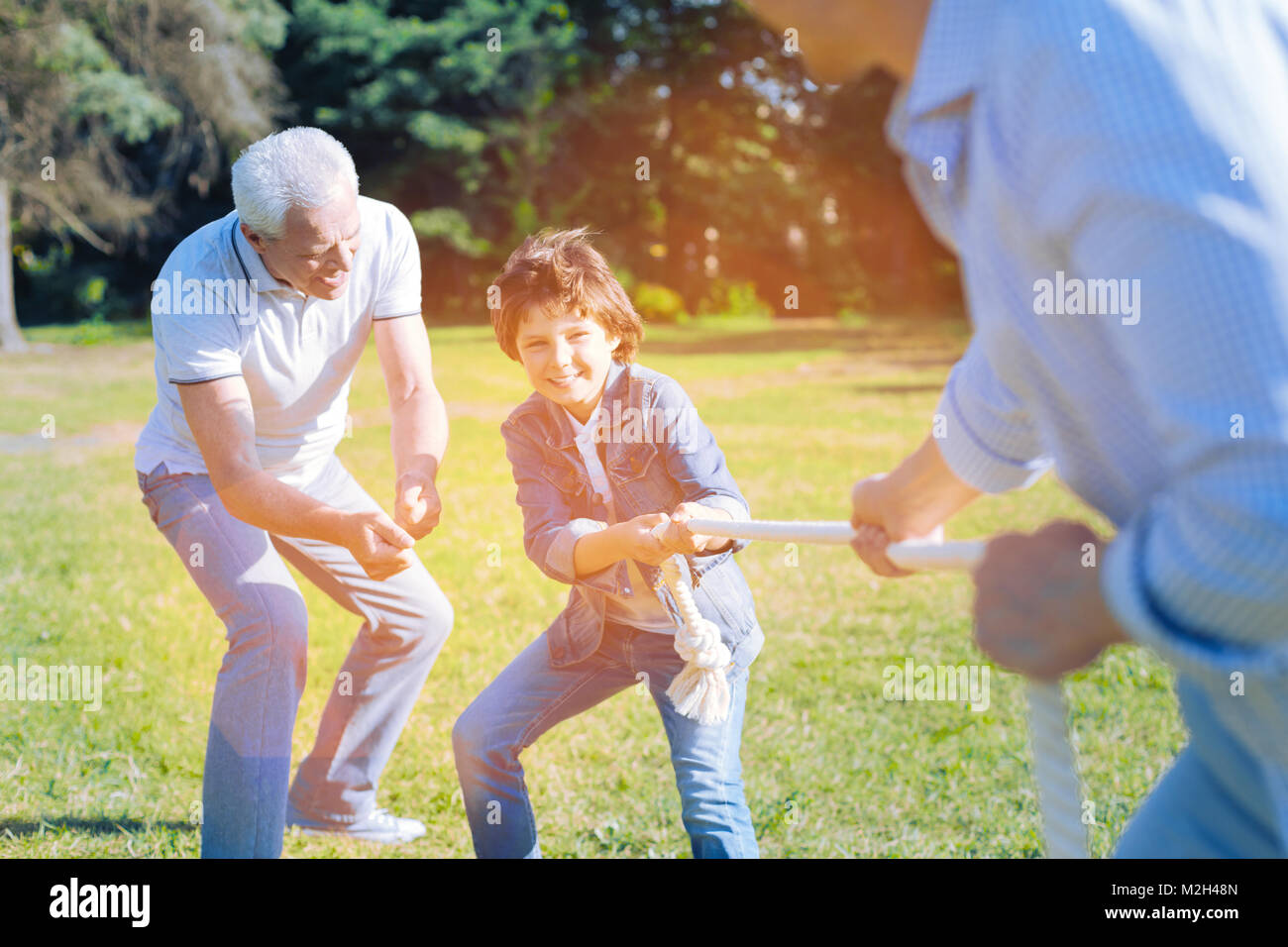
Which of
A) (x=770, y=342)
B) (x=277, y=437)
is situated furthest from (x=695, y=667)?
(x=770, y=342)

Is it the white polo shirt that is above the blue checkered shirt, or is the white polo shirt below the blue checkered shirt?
below

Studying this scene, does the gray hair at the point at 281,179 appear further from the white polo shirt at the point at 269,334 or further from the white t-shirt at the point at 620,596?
the white t-shirt at the point at 620,596

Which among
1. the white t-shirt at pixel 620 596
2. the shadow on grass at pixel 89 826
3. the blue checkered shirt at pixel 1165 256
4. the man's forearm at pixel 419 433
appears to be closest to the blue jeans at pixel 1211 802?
the blue checkered shirt at pixel 1165 256

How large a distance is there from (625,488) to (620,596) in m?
0.25

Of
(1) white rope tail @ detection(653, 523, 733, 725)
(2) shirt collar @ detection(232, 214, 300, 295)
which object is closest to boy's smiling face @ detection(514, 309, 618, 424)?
(1) white rope tail @ detection(653, 523, 733, 725)

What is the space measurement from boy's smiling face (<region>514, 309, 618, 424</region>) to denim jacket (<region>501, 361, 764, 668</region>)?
0.04 m

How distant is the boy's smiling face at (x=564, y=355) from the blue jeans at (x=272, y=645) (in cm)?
86

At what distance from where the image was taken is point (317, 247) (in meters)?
2.73

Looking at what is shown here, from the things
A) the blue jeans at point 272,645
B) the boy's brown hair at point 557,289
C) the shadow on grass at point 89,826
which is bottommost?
the shadow on grass at point 89,826

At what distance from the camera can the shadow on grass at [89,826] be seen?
341 centimetres

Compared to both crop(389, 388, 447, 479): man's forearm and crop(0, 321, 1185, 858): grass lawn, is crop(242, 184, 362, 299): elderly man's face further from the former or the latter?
crop(0, 321, 1185, 858): grass lawn

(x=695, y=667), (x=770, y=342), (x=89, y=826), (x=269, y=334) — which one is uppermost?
(x=269, y=334)

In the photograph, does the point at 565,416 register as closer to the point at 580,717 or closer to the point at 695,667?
the point at 695,667

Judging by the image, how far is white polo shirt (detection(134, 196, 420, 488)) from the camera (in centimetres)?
277
